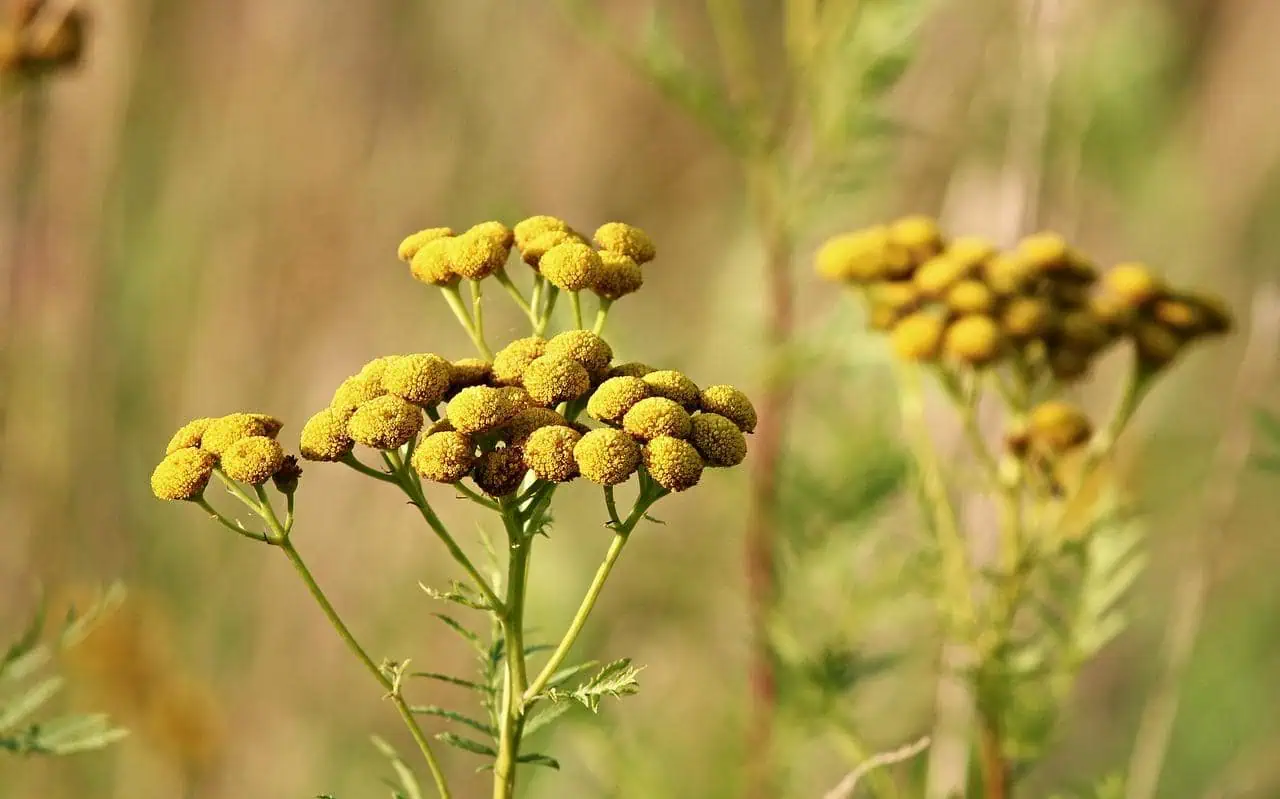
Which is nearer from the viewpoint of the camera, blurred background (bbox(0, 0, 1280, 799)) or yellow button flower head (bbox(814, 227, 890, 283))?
yellow button flower head (bbox(814, 227, 890, 283))

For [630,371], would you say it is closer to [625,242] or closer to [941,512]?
[625,242]

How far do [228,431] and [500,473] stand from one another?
0.92 ft

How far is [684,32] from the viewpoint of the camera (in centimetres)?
512

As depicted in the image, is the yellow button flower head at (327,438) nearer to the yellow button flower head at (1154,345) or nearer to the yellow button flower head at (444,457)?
the yellow button flower head at (444,457)

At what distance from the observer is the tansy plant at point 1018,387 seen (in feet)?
5.96

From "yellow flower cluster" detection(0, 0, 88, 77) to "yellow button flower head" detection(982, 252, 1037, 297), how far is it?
Answer: 1.59m

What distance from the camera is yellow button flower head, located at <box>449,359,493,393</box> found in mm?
1188

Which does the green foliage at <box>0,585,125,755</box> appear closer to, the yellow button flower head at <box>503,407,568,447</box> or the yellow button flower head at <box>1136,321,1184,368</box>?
the yellow button flower head at <box>503,407,568,447</box>

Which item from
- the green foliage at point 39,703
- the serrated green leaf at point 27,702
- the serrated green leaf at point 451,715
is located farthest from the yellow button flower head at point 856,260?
the serrated green leaf at point 27,702

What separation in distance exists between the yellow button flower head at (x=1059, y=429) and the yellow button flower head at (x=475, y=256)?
3.17ft

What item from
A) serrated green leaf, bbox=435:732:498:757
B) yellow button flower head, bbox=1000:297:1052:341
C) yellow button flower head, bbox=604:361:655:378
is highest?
yellow button flower head, bbox=1000:297:1052:341

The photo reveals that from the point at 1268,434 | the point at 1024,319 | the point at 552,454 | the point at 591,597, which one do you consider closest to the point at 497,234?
the point at 552,454

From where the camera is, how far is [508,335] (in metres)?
3.54

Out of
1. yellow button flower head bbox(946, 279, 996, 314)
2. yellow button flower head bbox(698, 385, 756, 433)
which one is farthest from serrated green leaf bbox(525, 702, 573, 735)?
yellow button flower head bbox(946, 279, 996, 314)
